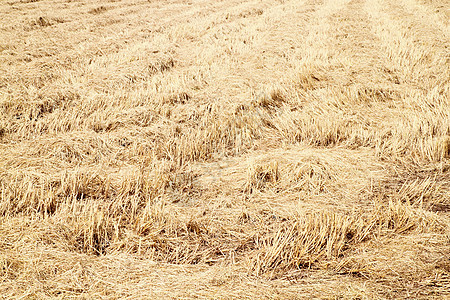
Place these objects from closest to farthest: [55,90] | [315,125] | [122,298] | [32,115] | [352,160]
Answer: [122,298] < [352,160] < [315,125] < [32,115] < [55,90]

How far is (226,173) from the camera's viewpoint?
279cm

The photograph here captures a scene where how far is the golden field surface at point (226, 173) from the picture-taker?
5.86 ft

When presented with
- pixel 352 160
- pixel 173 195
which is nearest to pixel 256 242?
pixel 173 195

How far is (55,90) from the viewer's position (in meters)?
4.14

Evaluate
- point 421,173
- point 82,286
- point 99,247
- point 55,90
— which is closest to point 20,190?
point 99,247

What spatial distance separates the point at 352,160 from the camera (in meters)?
2.83

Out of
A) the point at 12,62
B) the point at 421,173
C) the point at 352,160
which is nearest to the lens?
the point at 421,173

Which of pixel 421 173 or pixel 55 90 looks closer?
pixel 421 173

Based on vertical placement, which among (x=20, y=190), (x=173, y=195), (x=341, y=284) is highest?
(x=20, y=190)

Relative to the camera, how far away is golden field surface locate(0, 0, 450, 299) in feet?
5.86

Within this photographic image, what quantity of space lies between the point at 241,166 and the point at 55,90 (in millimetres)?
2997

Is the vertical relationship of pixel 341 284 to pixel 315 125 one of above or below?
below

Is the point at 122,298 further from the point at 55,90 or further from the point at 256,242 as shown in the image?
the point at 55,90

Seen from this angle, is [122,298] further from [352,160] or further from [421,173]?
[421,173]
